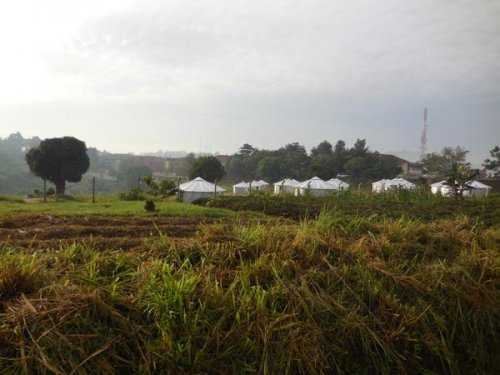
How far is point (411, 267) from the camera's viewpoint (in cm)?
306

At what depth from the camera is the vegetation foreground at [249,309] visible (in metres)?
1.92

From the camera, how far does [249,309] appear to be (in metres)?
2.23

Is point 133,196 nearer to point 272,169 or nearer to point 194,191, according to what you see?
point 194,191

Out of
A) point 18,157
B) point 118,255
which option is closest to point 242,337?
point 118,255

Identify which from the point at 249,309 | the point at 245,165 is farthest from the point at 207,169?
the point at 249,309

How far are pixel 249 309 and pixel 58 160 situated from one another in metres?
29.6

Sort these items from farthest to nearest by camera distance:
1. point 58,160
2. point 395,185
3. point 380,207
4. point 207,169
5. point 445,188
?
point 207,169, point 445,188, point 58,160, point 395,185, point 380,207

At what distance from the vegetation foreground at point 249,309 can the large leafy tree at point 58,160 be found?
91.9 feet

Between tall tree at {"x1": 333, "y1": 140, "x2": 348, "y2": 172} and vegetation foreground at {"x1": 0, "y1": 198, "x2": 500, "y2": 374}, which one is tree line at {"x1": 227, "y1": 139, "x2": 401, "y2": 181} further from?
vegetation foreground at {"x1": 0, "y1": 198, "x2": 500, "y2": 374}

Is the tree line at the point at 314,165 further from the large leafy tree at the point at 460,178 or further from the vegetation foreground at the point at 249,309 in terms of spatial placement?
the vegetation foreground at the point at 249,309

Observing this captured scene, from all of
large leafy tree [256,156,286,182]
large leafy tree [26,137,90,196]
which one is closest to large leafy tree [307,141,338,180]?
large leafy tree [256,156,286,182]

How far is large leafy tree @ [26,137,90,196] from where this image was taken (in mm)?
27609

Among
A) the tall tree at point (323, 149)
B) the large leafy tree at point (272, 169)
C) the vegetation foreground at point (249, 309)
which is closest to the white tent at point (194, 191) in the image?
the vegetation foreground at point (249, 309)

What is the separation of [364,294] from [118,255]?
5.97 ft
